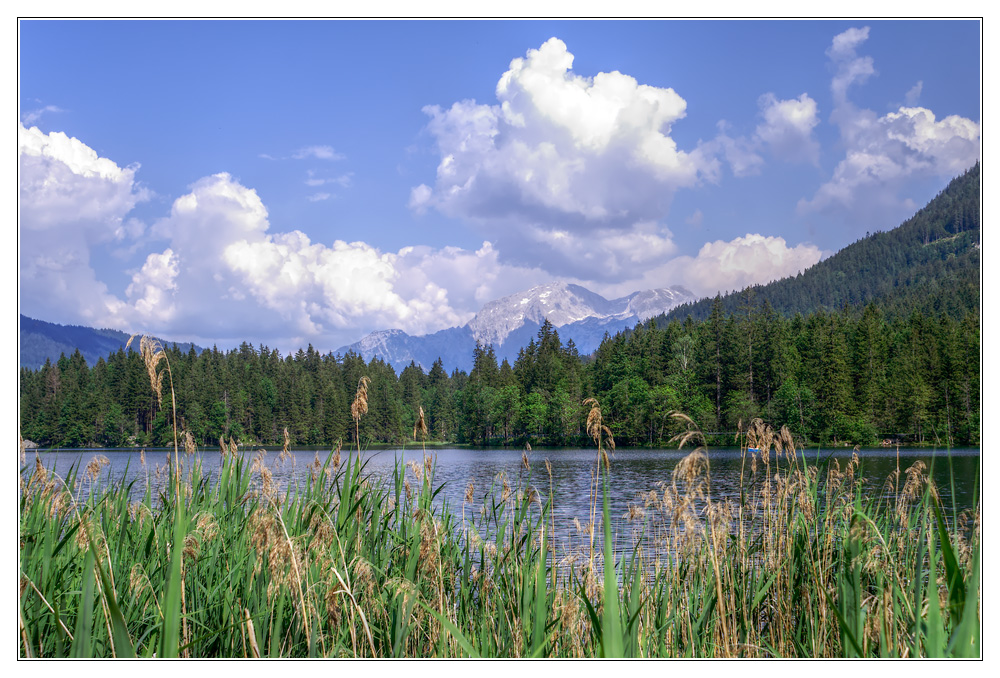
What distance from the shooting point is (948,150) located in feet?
21.3

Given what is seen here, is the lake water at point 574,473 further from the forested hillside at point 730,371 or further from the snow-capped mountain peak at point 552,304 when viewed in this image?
the snow-capped mountain peak at point 552,304

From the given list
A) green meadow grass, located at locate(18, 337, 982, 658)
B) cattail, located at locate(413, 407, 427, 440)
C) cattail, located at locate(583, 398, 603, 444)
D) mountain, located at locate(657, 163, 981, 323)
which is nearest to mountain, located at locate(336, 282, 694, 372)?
mountain, located at locate(657, 163, 981, 323)

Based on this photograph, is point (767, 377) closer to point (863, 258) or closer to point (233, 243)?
point (863, 258)

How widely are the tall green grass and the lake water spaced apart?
36cm

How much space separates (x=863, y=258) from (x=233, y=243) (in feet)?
264

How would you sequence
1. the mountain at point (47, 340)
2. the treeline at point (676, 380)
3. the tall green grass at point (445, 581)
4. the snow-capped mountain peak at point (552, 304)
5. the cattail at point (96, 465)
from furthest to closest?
the snow-capped mountain peak at point (552, 304) → the treeline at point (676, 380) → the cattail at point (96, 465) → the mountain at point (47, 340) → the tall green grass at point (445, 581)

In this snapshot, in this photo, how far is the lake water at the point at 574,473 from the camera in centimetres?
563

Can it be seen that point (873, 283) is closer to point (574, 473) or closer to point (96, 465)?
point (574, 473)

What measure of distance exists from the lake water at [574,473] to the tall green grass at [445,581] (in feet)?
1.18

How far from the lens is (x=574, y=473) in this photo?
25828mm

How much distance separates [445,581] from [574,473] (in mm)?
21760

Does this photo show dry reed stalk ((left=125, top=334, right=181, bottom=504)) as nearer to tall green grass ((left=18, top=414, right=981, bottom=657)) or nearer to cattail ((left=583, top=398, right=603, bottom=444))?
tall green grass ((left=18, top=414, right=981, bottom=657))

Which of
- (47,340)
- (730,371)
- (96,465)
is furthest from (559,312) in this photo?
(96,465)

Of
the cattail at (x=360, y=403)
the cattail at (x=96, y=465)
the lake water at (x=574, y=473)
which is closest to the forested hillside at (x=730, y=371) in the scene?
the lake water at (x=574, y=473)
